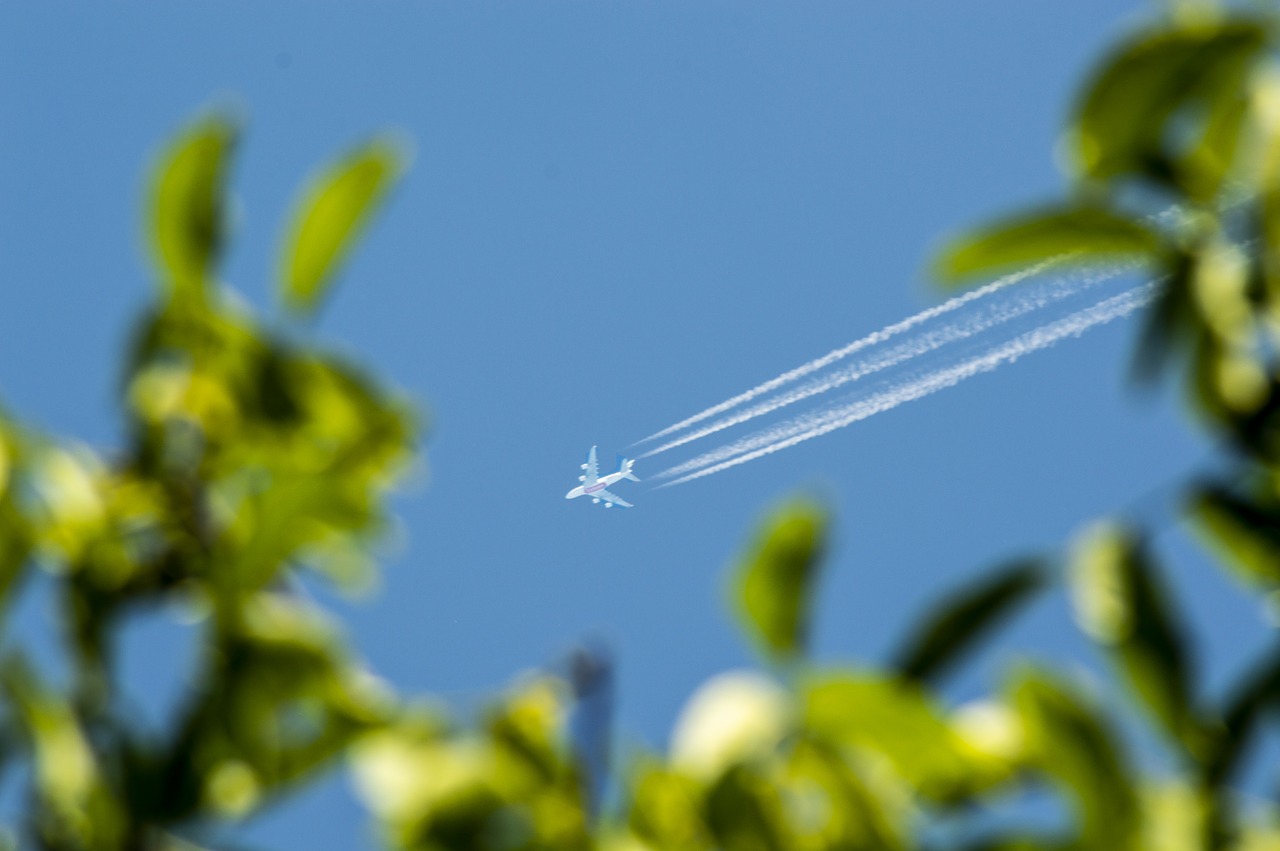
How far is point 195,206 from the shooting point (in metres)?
0.72

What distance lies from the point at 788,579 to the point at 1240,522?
327 millimetres

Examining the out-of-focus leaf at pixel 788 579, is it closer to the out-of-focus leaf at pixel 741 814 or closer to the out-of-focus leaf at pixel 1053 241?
the out-of-focus leaf at pixel 741 814

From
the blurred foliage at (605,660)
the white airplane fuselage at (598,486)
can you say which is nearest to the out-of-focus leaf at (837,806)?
the blurred foliage at (605,660)

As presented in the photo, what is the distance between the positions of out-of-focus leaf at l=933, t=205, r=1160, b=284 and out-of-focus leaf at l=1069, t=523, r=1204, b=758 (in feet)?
0.64

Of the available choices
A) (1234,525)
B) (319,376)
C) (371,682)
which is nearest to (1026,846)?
(1234,525)

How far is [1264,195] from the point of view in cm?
79

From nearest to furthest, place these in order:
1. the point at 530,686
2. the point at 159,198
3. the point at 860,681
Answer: the point at 860,681
the point at 159,198
the point at 530,686

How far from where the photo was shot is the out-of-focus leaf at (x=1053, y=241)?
2.61 ft

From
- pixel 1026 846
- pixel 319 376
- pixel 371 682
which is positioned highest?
pixel 319 376

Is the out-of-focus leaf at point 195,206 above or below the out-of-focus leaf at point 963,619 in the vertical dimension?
above

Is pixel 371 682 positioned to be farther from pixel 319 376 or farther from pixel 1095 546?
pixel 1095 546

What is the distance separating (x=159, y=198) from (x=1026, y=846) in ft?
2.10

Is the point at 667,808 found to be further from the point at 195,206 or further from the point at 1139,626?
the point at 195,206

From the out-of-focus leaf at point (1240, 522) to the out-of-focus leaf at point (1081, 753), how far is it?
0.19 metres
